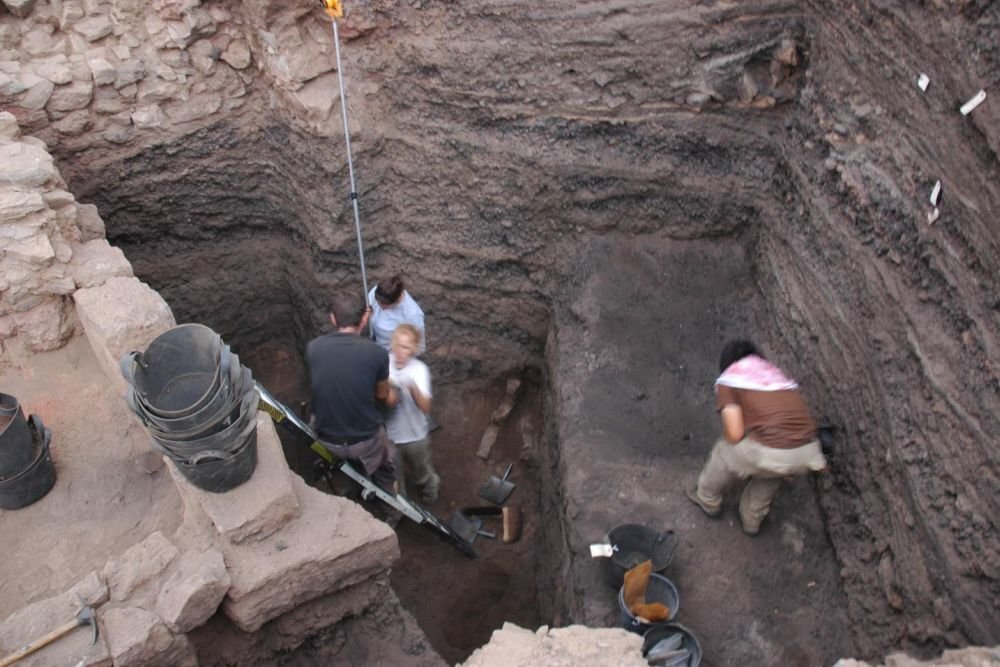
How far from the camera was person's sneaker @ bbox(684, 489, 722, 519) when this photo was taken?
4.69m

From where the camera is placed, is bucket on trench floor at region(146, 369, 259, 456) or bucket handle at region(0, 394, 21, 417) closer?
bucket on trench floor at region(146, 369, 259, 456)

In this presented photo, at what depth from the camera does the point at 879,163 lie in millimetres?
4531

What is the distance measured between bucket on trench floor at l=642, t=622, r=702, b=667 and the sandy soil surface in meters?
2.46

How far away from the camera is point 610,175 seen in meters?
5.86

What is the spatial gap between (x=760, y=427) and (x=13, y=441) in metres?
3.78

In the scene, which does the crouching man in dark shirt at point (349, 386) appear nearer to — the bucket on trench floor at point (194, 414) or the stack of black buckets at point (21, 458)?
the bucket on trench floor at point (194, 414)

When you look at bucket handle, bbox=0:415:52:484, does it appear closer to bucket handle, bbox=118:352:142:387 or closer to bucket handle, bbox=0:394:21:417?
bucket handle, bbox=0:394:21:417

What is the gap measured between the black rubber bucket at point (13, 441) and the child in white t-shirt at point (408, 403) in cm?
193

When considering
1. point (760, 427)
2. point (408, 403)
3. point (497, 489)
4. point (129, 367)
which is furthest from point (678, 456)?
point (129, 367)

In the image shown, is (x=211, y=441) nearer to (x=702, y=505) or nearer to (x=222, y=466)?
(x=222, y=466)

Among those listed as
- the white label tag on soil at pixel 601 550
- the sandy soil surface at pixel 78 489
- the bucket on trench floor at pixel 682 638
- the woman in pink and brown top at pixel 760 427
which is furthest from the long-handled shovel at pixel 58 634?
the woman in pink and brown top at pixel 760 427

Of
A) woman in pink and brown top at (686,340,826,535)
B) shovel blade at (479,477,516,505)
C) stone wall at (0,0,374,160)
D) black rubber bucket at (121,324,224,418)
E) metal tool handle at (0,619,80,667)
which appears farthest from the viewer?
shovel blade at (479,477,516,505)

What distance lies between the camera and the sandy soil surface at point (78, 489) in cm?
391

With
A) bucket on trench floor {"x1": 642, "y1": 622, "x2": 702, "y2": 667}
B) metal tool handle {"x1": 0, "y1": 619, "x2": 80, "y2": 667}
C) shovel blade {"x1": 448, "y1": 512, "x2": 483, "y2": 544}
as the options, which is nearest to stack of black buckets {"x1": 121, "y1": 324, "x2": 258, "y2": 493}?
metal tool handle {"x1": 0, "y1": 619, "x2": 80, "y2": 667}
